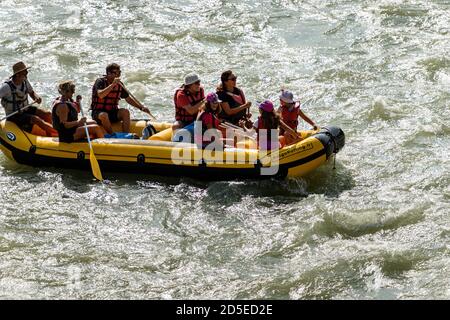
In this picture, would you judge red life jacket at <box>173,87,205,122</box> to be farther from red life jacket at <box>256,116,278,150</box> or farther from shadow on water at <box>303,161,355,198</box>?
shadow on water at <box>303,161,355,198</box>

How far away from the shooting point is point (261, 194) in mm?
9391

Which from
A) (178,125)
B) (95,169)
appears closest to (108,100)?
(178,125)

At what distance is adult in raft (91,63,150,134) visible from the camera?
10141mm

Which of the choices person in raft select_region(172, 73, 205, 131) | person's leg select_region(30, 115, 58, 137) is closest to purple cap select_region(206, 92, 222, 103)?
person in raft select_region(172, 73, 205, 131)

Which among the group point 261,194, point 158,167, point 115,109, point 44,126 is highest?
point 115,109

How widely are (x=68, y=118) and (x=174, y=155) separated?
136 centimetres

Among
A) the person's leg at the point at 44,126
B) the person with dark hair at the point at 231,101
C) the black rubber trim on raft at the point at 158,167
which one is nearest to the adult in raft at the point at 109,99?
the person's leg at the point at 44,126

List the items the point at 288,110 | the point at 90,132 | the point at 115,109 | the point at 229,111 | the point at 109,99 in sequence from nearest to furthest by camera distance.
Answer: the point at 288,110, the point at 90,132, the point at 229,111, the point at 109,99, the point at 115,109

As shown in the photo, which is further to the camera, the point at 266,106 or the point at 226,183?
the point at 226,183

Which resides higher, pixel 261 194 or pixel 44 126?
pixel 44 126

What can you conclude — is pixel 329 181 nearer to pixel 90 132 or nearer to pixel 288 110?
pixel 288 110
